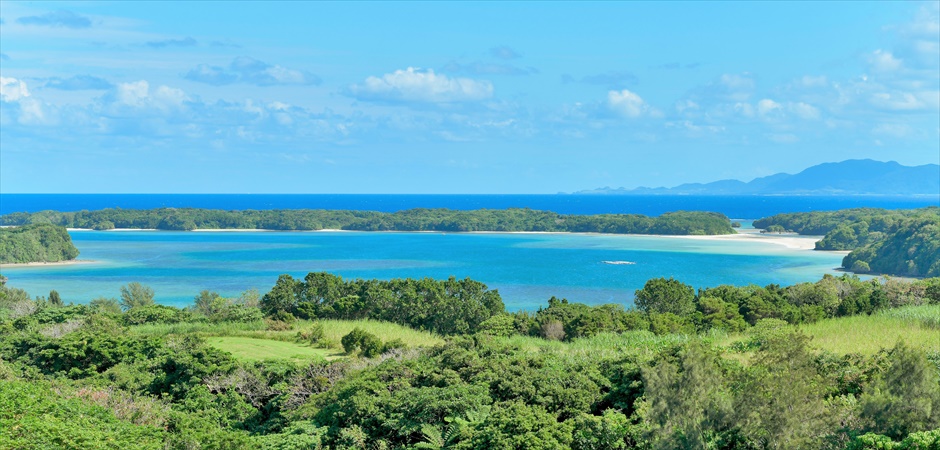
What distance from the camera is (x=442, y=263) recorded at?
258 ft

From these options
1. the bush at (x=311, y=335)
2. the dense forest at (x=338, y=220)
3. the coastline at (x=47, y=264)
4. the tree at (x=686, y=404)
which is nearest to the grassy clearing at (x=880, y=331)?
the tree at (x=686, y=404)

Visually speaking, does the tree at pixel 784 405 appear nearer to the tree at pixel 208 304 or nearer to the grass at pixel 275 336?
the grass at pixel 275 336

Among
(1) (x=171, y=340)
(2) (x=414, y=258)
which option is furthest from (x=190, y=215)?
(1) (x=171, y=340)

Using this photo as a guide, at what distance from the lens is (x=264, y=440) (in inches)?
587

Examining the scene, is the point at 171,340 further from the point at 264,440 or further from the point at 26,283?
the point at 26,283

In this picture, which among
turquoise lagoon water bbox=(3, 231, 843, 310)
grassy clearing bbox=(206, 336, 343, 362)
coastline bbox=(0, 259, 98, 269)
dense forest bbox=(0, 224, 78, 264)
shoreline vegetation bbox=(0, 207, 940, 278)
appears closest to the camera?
grassy clearing bbox=(206, 336, 343, 362)

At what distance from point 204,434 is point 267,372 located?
4.50m

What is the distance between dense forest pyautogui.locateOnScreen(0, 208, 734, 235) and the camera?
129375mm

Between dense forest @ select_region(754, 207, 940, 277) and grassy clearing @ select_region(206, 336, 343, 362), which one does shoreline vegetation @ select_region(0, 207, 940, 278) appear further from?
grassy clearing @ select_region(206, 336, 343, 362)

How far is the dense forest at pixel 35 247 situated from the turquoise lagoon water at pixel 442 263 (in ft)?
8.58

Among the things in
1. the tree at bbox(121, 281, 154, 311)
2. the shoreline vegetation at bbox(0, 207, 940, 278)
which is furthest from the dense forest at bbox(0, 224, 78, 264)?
the tree at bbox(121, 281, 154, 311)

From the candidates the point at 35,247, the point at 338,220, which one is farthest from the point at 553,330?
the point at 338,220

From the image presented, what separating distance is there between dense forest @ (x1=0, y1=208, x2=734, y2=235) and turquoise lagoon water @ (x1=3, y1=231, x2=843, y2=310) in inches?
502

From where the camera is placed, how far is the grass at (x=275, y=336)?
74.0ft
